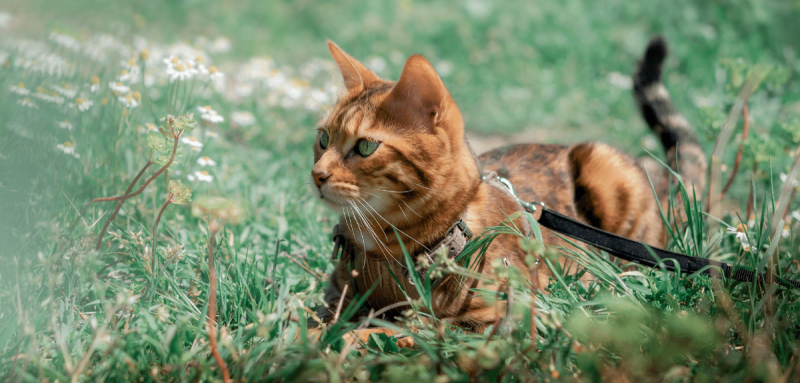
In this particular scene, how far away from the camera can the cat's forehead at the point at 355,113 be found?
1812 millimetres

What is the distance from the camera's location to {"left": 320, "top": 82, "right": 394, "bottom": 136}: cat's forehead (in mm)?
1812

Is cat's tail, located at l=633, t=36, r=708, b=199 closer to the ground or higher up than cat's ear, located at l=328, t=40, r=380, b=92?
closer to the ground

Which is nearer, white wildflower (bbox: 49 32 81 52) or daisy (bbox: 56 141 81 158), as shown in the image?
daisy (bbox: 56 141 81 158)

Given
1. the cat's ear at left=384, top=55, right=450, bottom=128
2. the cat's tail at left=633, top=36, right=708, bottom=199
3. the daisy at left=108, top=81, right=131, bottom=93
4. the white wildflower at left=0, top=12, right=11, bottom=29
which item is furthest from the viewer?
the cat's tail at left=633, top=36, right=708, bottom=199

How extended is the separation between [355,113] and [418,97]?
0.25 m

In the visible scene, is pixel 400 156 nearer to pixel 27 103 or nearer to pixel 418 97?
pixel 418 97

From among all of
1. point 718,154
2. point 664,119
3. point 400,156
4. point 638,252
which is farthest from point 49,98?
point 664,119

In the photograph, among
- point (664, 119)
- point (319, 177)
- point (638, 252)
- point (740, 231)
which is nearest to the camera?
point (319, 177)

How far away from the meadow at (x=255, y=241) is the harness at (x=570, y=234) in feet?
0.21

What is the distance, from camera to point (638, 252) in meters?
1.81

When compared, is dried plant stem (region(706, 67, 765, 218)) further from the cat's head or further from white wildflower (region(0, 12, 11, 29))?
white wildflower (region(0, 12, 11, 29))

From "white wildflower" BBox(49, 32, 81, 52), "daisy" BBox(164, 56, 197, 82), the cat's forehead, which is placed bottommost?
the cat's forehead

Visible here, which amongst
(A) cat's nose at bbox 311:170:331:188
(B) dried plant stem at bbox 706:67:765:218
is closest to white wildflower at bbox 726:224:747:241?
(B) dried plant stem at bbox 706:67:765:218

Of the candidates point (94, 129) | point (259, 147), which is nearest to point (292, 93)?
point (259, 147)
